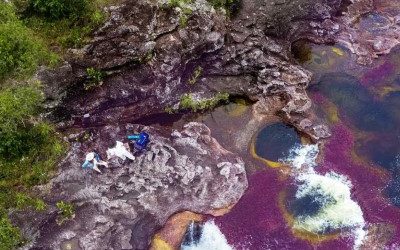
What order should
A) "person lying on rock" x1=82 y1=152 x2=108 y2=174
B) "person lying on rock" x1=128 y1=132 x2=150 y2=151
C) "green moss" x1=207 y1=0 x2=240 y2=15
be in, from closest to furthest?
"person lying on rock" x1=82 y1=152 x2=108 y2=174, "person lying on rock" x1=128 y1=132 x2=150 y2=151, "green moss" x1=207 y1=0 x2=240 y2=15

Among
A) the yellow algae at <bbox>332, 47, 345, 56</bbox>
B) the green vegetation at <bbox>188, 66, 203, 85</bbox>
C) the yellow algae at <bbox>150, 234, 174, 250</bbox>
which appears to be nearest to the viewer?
the yellow algae at <bbox>150, 234, 174, 250</bbox>

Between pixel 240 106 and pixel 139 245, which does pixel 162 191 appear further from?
pixel 240 106

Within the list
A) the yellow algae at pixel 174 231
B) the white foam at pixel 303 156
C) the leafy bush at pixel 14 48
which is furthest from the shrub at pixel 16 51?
the white foam at pixel 303 156

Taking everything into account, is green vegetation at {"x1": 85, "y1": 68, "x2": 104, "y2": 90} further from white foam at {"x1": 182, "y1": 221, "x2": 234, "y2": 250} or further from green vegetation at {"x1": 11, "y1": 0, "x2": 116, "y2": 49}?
white foam at {"x1": 182, "y1": 221, "x2": 234, "y2": 250}

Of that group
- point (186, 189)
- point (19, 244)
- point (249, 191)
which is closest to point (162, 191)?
point (186, 189)

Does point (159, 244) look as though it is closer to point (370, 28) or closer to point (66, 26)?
point (66, 26)

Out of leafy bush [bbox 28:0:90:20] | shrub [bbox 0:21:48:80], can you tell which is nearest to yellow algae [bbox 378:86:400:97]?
leafy bush [bbox 28:0:90:20]
